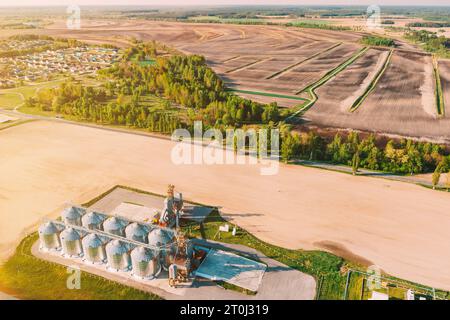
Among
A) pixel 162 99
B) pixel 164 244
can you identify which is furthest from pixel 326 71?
pixel 164 244

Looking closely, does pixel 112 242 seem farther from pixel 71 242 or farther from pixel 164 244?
pixel 164 244

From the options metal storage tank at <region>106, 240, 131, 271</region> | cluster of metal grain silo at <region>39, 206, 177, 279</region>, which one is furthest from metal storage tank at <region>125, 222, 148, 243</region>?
metal storage tank at <region>106, 240, 131, 271</region>

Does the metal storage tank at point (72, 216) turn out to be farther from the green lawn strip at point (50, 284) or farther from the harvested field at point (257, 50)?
the harvested field at point (257, 50)

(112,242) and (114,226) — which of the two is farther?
(114,226)

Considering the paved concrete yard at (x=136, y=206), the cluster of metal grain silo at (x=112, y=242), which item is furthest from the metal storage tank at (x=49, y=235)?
the paved concrete yard at (x=136, y=206)
